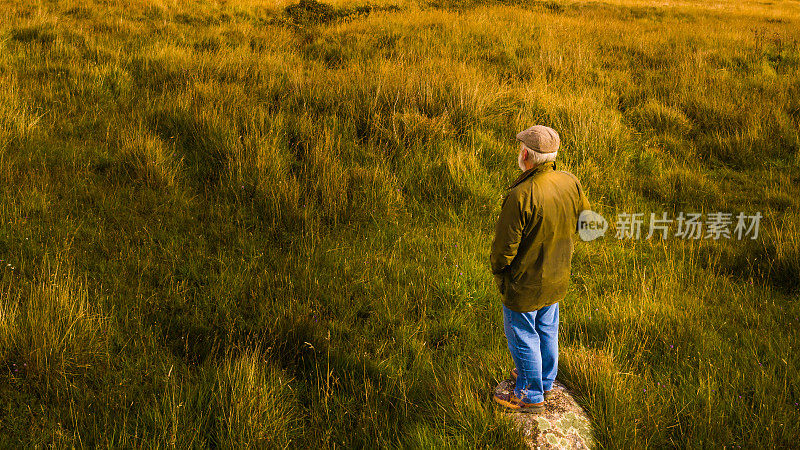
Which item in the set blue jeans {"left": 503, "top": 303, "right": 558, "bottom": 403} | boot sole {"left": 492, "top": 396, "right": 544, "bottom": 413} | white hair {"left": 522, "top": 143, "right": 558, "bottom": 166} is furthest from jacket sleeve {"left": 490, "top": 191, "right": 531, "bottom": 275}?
boot sole {"left": 492, "top": 396, "right": 544, "bottom": 413}

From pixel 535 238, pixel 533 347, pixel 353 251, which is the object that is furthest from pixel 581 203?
pixel 353 251

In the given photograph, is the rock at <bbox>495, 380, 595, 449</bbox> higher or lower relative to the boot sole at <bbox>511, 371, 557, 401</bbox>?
lower

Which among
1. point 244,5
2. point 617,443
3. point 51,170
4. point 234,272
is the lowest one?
point 617,443

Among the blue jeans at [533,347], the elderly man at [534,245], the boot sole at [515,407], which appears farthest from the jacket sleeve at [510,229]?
the boot sole at [515,407]

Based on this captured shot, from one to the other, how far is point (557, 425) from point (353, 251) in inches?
79.3

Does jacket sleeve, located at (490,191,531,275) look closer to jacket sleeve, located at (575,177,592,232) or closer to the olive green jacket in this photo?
the olive green jacket

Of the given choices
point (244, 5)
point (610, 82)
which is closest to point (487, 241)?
point (610, 82)

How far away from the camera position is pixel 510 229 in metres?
2.26

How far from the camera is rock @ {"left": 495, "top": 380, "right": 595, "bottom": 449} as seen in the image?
2.52 meters

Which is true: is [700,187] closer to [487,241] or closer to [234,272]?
[487,241]

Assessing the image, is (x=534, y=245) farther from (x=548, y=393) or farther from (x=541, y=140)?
(x=548, y=393)

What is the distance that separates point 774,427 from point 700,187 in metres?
3.53

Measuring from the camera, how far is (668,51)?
1022cm

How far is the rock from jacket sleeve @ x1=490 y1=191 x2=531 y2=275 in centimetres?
80
